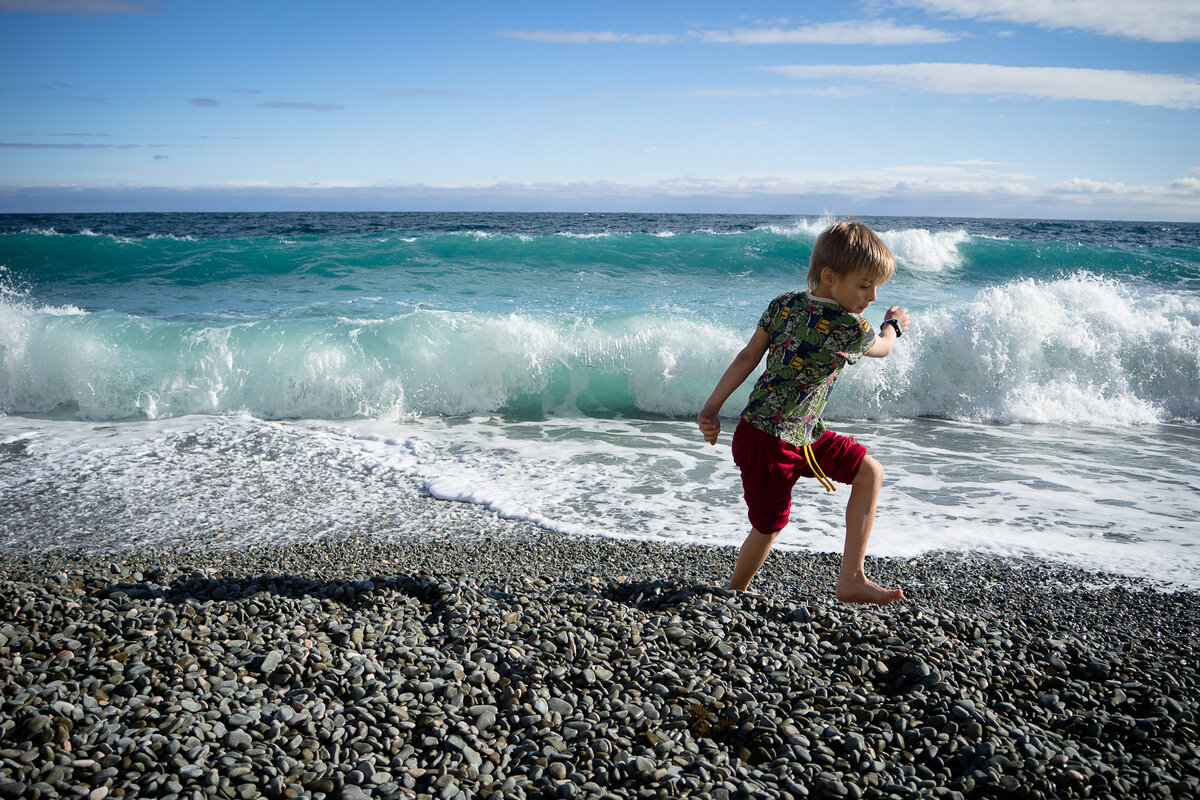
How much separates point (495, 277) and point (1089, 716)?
16168 mm

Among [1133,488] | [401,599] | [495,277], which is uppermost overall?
[495,277]

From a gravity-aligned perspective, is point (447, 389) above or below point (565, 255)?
below

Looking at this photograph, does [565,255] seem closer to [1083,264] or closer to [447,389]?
[447,389]

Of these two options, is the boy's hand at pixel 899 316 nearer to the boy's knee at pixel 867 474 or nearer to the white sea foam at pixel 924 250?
the boy's knee at pixel 867 474

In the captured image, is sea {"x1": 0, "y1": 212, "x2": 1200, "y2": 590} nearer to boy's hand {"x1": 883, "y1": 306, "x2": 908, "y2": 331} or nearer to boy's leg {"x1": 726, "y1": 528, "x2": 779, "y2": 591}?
boy's leg {"x1": 726, "y1": 528, "x2": 779, "y2": 591}

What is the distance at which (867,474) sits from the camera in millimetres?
3254

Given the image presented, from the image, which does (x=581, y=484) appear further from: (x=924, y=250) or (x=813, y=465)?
→ (x=924, y=250)

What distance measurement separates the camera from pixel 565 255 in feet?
65.9

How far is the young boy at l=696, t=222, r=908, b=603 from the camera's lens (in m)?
2.94

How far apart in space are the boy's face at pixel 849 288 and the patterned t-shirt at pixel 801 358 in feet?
0.11

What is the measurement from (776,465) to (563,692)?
1264mm

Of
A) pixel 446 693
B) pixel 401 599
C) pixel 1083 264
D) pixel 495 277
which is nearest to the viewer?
pixel 446 693

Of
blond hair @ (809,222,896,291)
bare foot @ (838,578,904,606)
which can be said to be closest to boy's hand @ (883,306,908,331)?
blond hair @ (809,222,896,291)

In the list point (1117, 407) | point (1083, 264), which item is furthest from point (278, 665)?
point (1083, 264)
